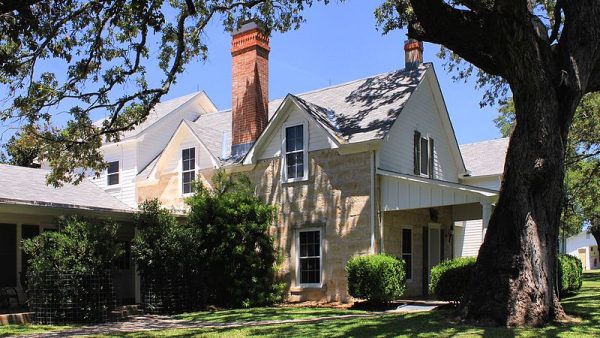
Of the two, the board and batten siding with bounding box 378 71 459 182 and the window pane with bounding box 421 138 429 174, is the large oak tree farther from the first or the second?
the window pane with bounding box 421 138 429 174

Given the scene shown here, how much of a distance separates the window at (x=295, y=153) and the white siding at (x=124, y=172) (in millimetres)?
7951

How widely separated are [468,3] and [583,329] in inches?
248

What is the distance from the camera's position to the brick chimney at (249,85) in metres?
20.5

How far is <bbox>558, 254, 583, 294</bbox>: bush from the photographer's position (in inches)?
688

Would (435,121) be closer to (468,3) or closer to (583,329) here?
(468,3)

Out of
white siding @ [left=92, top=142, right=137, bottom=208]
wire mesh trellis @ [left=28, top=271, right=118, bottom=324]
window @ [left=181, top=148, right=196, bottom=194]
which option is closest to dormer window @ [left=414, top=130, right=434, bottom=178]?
window @ [left=181, top=148, right=196, bottom=194]

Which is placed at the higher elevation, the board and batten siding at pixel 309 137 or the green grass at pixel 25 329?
the board and batten siding at pixel 309 137

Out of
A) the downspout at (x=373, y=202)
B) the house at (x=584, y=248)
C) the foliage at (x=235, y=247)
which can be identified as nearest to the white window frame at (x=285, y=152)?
the foliage at (x=235, y=247)

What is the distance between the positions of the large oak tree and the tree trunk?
0.02 m

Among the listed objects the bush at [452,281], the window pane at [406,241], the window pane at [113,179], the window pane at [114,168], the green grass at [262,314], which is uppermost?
the window pane at [114,168]

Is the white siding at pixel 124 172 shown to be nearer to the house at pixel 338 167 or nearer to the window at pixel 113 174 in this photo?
the window at pixel 113 174

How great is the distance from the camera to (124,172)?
25000mm

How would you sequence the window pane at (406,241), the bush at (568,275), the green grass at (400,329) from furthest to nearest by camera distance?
the window pane at (406,241) < the bush at (568,275) < the green grass at (400,329)

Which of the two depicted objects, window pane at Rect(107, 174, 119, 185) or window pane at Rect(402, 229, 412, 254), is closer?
window pane at Rect(402, 229, 412, 254)
